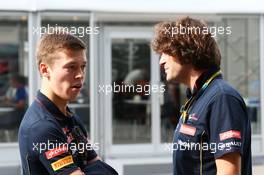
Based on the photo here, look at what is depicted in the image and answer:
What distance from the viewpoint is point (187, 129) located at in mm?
2166

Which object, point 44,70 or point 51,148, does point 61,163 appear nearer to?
point 51,148

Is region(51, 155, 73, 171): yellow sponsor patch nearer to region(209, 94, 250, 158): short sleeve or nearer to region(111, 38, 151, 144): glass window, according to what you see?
region(209, 94, 250, 158): short sleeve

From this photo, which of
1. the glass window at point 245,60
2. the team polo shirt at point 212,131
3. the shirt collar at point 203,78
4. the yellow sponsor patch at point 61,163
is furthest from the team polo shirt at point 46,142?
the glass window at point 245,60

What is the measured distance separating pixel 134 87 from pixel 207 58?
6.84m

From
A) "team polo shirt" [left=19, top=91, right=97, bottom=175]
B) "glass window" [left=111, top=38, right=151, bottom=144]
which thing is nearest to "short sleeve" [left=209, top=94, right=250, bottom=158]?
"team polo shirt" [left=19, top=91, right=97, bottom=175]

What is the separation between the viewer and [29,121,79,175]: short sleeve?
1.81 m

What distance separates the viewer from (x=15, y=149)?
8.02 meters

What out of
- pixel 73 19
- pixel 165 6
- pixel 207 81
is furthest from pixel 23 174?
pixel 165 6

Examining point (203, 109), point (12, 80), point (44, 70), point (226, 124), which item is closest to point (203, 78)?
point (203, 109)

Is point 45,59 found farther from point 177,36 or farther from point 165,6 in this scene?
point 165,6

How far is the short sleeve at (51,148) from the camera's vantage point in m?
1.81

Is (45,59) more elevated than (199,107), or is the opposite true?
(45,59)

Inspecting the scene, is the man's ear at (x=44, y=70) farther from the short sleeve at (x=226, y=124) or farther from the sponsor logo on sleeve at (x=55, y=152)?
the short sleeve at (x=226, y=124)

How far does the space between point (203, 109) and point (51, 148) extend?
64 centimetres
